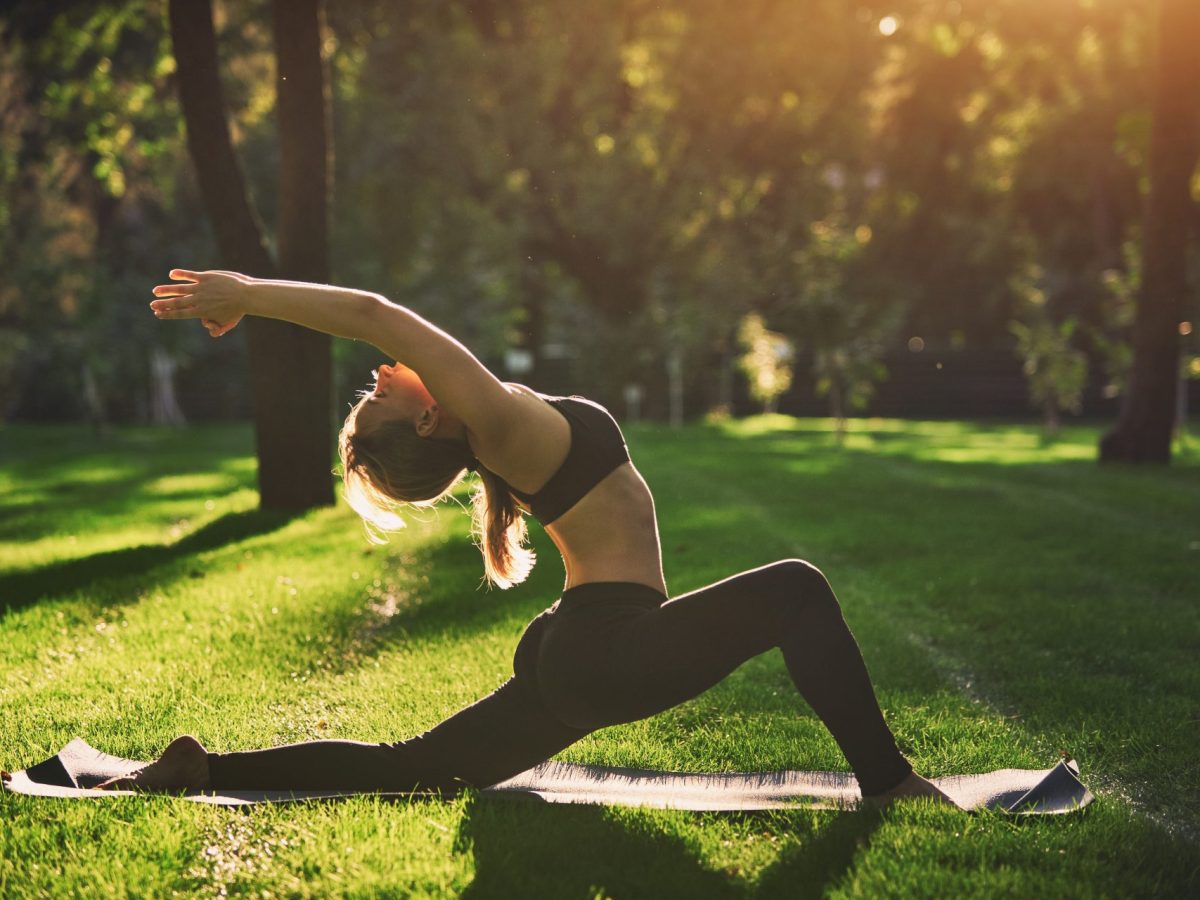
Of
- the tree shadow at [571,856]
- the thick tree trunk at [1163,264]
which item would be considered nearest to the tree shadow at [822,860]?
the tree shadow at [571,856]

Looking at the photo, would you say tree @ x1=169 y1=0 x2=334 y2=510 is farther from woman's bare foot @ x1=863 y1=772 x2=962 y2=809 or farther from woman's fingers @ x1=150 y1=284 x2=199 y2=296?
woman's bare foot @ x1=863 y1=772 x2=962 y2=809

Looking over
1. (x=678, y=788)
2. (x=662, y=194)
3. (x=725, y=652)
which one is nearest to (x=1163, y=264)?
(x=678, y=788)

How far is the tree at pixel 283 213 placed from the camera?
11.4m

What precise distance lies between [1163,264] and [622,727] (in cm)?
1475

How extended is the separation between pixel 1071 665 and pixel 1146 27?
18441 mm

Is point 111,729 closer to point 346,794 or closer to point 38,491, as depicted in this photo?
point 346,794

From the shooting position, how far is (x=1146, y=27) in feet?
67.3

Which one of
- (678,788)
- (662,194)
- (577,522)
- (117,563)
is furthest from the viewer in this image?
(662,194)

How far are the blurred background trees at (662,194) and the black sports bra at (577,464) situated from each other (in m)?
14.7

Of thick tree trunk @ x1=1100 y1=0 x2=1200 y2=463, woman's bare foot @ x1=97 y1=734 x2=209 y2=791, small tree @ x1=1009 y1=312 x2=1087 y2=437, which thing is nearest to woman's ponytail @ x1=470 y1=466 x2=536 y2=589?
woman's bare foot @ x1=97 y1=734 x2=209 y2=791

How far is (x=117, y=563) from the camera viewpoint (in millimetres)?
8672

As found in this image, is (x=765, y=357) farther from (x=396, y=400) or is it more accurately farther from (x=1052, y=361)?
(x=396, y=400)

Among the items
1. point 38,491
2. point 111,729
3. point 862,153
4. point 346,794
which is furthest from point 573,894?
point 862,153

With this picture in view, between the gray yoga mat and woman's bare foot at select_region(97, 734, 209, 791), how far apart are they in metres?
0.06
